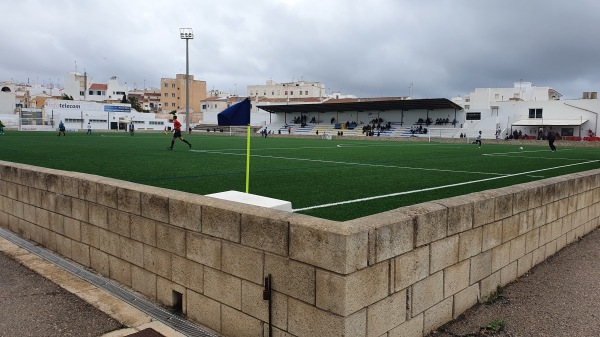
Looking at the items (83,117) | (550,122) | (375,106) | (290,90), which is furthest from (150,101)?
(550,122)

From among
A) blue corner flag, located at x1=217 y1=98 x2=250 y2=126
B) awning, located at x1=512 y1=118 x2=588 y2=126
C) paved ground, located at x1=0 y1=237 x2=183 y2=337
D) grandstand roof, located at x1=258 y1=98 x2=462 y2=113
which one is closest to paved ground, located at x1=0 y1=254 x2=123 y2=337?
paved ground, located at x1=0 y1=237 x2=183 y2=337

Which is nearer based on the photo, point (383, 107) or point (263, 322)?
point (263, 322)

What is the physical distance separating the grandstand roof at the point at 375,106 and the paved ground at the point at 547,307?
54.9 metres

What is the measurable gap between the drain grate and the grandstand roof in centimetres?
5718

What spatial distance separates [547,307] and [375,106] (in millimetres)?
65798

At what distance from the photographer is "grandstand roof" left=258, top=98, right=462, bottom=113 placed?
2477 inches

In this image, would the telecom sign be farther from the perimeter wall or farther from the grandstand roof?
the perimeter wall

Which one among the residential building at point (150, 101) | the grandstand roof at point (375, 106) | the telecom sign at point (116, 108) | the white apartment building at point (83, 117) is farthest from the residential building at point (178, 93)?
the grandstand roof at point (375, 106)

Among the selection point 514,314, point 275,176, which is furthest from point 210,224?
point 275,176

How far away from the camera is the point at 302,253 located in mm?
4223

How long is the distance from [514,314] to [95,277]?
5723 mm

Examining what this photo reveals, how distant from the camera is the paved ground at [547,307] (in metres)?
5.31

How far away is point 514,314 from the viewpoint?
5.80 m

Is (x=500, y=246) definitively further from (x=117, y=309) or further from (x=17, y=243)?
(x=17, y=243)
